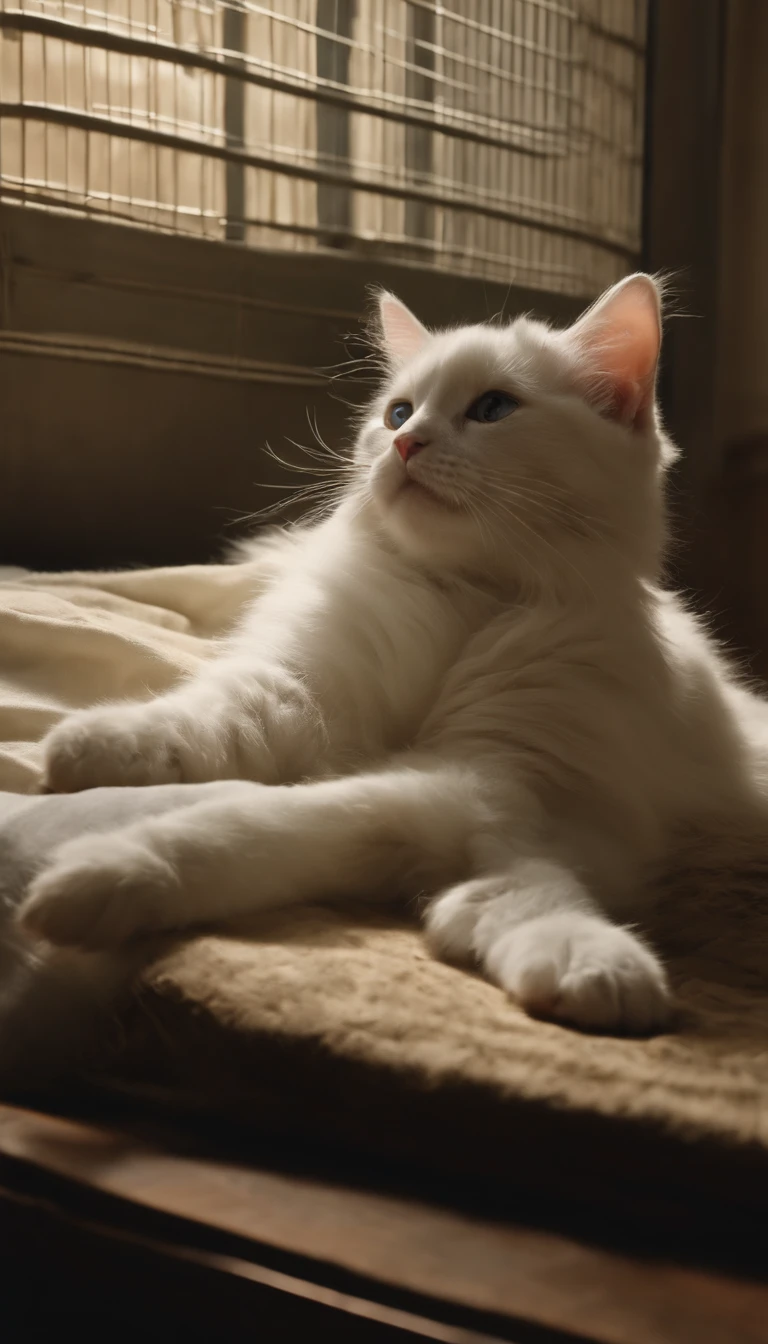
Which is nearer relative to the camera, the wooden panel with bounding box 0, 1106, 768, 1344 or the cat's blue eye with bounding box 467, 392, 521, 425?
the wooden panel with bounding box 0, 1106, 768, 1344

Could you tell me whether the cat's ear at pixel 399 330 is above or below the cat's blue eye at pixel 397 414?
above

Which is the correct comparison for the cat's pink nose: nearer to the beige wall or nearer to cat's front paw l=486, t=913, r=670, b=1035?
cat's front paw l=486, t=913, r=670, b=1035

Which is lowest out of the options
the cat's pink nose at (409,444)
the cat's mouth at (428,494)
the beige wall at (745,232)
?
the cat's mouth at (428,494)

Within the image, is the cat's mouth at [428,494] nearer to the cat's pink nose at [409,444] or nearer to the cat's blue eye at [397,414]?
the cat's pink nose at [409,444]

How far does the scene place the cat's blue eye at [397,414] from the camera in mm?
1541

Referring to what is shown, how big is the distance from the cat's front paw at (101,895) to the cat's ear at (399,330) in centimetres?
104

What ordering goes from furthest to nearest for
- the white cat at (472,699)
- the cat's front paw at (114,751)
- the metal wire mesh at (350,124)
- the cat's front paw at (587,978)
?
the metal wire mesh at (350,124), the cat's front paw at (114,751), the white cat at (472,699), the cat's front paw at (587,978)

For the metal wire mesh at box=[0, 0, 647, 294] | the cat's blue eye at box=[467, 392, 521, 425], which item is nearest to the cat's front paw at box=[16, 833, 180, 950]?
the cat's blue eye at box=[467, 392, 521, 425]

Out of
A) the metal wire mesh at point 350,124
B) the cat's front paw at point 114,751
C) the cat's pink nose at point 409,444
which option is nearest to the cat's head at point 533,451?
the cat's pink nose at point 409,444

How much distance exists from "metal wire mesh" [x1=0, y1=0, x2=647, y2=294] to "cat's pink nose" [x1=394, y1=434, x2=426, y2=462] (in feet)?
4.42

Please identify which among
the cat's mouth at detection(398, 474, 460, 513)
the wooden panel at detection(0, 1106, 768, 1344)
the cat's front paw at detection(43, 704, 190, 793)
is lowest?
the wooden panel at detection(0, 1106, 768, 1344)

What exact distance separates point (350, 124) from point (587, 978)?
7.92 feet

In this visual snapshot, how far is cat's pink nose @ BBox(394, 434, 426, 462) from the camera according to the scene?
4.45ft

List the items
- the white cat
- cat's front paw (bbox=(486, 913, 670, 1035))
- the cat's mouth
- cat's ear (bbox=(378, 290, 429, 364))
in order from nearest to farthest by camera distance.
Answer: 1. cat's front paw (bbox=(486, 913, 670, 1035))
2. the white cat
3. the cat's mouth
4. cat's ear (bbox=(378, 290, 429, 364))
